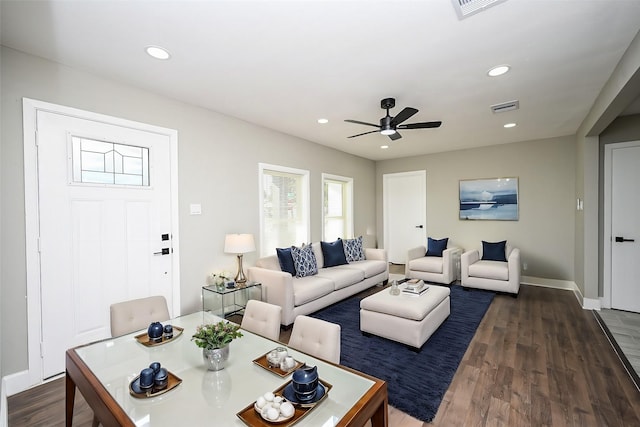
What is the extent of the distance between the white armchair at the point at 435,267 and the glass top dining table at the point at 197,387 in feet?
14.4

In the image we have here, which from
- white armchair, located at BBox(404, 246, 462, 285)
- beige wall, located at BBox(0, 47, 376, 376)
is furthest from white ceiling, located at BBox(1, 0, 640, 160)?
white armchair, located at BBox(404, 246, 462, 285)

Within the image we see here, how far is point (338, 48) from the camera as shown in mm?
2295

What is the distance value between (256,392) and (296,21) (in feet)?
7.18

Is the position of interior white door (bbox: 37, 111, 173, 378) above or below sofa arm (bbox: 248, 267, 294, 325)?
above

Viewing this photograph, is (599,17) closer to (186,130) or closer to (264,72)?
(264,72)

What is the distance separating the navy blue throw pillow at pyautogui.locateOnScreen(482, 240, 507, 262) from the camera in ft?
17.0

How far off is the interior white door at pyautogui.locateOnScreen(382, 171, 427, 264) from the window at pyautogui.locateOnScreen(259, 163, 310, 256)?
2728mm

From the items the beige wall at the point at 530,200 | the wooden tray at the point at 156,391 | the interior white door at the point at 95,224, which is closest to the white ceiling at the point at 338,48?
the interior white door at the point at 95,224

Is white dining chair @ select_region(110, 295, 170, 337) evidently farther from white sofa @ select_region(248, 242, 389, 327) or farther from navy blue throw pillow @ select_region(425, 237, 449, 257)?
navy blue throw pillow @ select_region(425, 237, 449, 257)

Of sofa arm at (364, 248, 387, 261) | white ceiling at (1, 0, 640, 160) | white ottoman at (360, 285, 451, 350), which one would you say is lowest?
white ottoman at (360, 285, 451, 350)

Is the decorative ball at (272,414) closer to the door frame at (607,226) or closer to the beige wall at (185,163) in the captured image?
the beige wall at (185,163)

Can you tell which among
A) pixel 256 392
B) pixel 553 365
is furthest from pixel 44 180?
pixel 553 365

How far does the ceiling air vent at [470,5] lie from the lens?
1.77 m

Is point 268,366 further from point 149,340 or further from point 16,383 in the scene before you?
point 16,383
